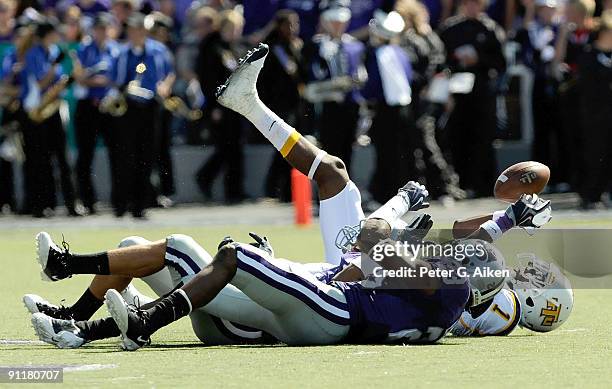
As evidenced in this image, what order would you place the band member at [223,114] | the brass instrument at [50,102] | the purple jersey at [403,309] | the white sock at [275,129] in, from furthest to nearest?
1. the band member at [223,114]
2. the brass instrument at [50,102]
3. the white sock at [275,129]
4. the purple jersey at [403,309]

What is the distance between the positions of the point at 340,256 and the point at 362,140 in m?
10.8

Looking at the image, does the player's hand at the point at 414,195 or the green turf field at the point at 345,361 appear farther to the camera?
the player's hand at the point at 414,195

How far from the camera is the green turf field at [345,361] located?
7.40 meters

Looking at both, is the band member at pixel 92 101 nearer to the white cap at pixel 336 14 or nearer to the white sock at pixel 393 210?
the white cap at pixel 336 14

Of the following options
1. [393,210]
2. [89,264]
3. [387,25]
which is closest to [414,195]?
[393,210]

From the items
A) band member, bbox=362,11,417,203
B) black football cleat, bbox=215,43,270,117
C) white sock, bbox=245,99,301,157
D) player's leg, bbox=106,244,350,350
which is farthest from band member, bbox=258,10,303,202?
player's leg, bbox=106,244,350,350

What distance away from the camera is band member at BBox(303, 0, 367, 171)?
62.2 feet

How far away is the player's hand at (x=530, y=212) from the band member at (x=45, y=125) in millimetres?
10779

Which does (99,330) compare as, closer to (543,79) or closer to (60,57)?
(60,57)

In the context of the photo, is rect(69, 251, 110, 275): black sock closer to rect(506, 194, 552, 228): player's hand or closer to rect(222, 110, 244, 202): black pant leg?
rect(506, 194, 552, 228): player's hand

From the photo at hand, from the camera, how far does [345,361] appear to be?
319 inches

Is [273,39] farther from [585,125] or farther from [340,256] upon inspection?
[340,256]

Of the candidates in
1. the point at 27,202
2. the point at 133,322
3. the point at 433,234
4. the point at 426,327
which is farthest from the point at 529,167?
the point at 27,202

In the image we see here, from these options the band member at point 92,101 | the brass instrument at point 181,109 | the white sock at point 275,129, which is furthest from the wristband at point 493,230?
the brass instrument at point 181,109
